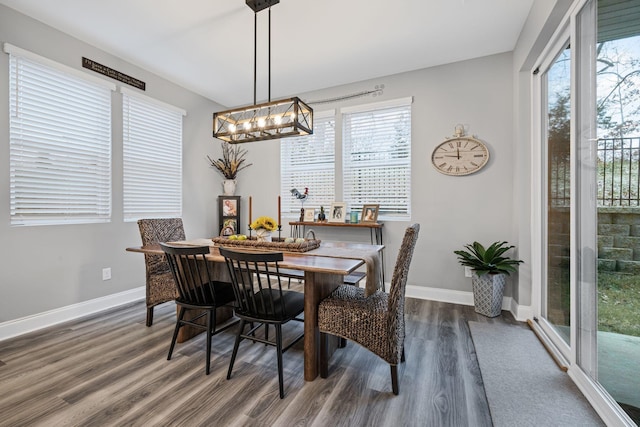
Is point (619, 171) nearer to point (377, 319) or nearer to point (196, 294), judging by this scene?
point (377, 319)

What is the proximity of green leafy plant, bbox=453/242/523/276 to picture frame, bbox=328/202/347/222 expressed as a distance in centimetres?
143

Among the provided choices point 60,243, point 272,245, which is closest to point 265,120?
point 272,245

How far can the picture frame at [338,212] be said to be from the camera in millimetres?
3772

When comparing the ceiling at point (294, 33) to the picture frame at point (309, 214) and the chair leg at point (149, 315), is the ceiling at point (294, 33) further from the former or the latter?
the chair leg at point (149, 315)

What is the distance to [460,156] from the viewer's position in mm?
3285

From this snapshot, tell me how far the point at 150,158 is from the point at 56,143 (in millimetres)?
942

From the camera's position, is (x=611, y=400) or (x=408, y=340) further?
(x=408, y=340)

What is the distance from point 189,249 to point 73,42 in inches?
106

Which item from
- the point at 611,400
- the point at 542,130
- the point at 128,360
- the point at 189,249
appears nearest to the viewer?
the point at 611,400

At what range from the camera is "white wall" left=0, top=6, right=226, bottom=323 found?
244cm

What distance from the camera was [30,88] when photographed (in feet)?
8.51

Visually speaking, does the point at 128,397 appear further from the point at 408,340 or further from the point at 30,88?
the point at 30,88

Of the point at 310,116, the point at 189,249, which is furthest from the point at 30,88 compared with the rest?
the point at 310,116

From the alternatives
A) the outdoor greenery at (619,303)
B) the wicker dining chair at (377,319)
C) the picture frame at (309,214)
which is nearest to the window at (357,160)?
the picture frame at (309,214)
